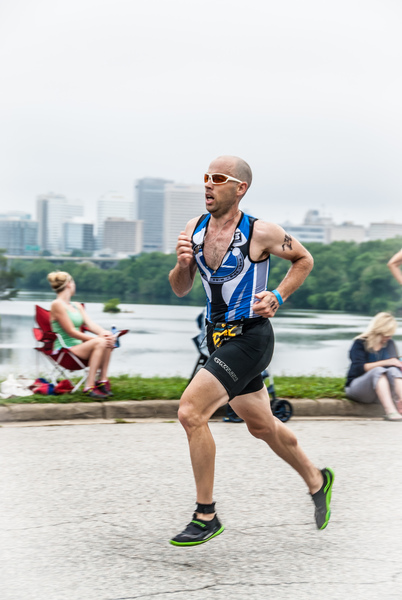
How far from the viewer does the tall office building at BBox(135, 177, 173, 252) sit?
496 inches

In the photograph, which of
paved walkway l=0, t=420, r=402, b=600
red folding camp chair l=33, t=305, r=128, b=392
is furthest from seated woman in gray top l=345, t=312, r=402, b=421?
red folding camp chair l=33, t=305, r=128, b=392

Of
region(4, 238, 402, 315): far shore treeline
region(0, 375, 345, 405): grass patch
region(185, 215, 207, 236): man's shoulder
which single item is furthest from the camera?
region(4, 238, 402, 315): far shore treeline

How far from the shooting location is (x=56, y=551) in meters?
4.02

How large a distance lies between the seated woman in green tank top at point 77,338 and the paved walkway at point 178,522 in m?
1.32

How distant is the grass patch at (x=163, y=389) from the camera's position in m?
8.09

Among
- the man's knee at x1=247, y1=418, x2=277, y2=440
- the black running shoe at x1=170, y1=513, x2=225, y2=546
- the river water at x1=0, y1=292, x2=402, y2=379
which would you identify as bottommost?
the river water at x1=0, y1=292, x2=402, y2=379

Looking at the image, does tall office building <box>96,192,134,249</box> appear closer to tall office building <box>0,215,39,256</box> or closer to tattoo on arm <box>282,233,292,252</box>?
tall office building <box>0,215,39,256</box>

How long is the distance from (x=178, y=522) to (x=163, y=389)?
4302mm

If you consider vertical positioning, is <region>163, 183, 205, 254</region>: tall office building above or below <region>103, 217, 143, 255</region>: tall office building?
above

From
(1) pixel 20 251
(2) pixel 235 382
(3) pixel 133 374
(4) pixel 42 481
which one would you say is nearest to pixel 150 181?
(1) pixel 20 251

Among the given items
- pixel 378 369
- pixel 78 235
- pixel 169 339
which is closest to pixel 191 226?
pixel 378 369

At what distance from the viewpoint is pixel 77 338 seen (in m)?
8.64

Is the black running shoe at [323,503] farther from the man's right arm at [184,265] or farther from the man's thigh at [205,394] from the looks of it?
the man's right arm at [184,265]

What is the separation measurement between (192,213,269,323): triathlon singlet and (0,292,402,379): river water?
613 cm
